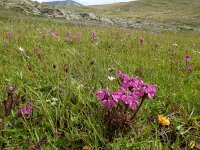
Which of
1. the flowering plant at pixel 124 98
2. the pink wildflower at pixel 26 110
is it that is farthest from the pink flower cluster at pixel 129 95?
the pink wildflower at pixel 26 110

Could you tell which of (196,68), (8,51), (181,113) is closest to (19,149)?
(181,113)

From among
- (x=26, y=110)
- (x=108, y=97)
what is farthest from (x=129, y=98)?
(x=26, y=110)

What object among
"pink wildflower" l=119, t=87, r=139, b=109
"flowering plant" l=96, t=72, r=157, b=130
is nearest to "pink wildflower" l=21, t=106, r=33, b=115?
"flowering plant" l=96, t=72, r=157, b=130

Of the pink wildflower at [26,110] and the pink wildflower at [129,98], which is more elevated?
the pink wildflower at [129,98]

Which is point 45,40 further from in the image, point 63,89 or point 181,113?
point 181,113

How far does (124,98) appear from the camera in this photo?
2.45m

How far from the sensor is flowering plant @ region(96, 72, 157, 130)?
2453mm

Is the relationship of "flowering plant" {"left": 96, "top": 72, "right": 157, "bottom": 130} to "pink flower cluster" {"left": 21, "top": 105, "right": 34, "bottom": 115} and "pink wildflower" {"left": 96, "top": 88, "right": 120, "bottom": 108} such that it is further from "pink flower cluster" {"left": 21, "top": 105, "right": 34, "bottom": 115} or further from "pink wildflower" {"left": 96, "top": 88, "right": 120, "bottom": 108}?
"pink flower cluster" {"left": 21, "top": 105, "right": 34, "bottom": 115}

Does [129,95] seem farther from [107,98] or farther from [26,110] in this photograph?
[26,110]

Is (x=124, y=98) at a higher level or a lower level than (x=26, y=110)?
higher

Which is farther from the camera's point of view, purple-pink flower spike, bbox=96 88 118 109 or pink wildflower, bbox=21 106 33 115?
pink wildflower, bbox=21 106 33 115

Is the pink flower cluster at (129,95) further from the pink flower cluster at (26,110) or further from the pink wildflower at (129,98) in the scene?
the pink flower cluster at (26,110)

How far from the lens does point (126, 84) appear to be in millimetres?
2637

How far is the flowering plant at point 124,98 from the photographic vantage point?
8.05 ft
